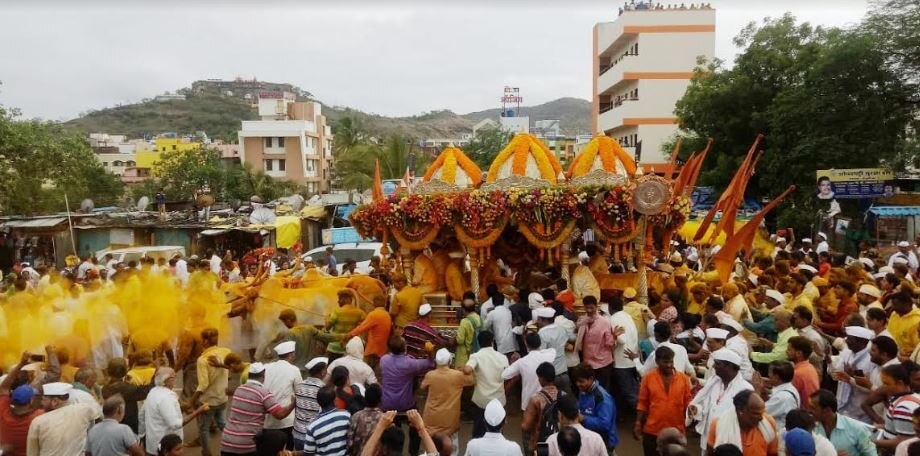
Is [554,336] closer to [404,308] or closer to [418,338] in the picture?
[418,338]

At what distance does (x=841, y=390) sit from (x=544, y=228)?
14.7 feet

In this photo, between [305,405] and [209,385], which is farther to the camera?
[209,385]

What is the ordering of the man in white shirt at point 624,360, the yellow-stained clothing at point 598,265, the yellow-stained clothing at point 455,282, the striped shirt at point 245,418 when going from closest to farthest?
the striped shirt at point 245,418
the man in white shirt at point 624,360
the yellow-stained clothing at point 455,282
the yellow-stained clothing at point 598,265

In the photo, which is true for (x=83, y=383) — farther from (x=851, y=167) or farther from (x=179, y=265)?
(x=851, y=167)

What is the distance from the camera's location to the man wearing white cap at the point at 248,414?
6.25m

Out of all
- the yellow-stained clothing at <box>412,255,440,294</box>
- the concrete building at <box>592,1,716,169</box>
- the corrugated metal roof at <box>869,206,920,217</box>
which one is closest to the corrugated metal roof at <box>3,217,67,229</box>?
the yellow-stained clothing at <box>412,255,440,294</box>

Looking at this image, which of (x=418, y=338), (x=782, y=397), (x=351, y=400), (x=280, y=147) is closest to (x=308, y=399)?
(x=351, y=400)

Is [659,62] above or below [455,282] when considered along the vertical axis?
above

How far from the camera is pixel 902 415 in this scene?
17.1 feet

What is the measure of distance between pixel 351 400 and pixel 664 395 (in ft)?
8.65

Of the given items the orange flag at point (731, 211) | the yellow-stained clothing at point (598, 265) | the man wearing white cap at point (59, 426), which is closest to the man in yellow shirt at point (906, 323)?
the orange flag at point (731, 211)

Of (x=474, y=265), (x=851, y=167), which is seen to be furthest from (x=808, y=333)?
(x=851, y=167)

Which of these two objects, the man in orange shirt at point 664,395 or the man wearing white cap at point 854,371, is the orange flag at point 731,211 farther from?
the man in orange shirt at point 664,395

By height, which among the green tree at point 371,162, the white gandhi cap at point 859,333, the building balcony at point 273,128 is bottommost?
the white gandhi cap at point 859,333
